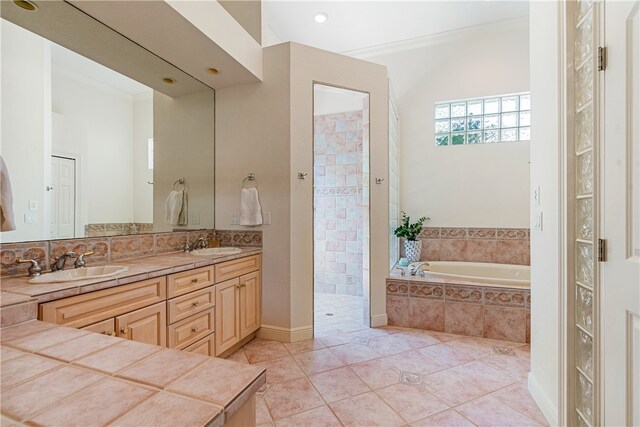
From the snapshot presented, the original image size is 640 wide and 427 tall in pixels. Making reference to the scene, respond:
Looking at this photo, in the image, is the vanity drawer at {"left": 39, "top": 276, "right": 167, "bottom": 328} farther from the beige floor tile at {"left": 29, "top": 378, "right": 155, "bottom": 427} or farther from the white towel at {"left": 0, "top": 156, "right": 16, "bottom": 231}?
the beige floor tile at {"left": 29, "top": 378, "right": 155, "bottom": 427}

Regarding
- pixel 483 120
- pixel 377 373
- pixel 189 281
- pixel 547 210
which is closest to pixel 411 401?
pixel 377 373

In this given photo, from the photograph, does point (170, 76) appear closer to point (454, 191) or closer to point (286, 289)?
point (286, 289)

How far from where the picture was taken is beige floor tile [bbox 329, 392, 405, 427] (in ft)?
5.19

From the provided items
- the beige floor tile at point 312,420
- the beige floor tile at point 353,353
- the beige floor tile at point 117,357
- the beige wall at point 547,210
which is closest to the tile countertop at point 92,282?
the beige floor tile at point 117,357

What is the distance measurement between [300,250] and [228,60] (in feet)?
5.48

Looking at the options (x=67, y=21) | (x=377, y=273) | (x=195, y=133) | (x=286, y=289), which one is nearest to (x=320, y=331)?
(x=286, y=289)

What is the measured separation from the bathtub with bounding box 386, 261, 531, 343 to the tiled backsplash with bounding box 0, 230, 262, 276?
4.96ft

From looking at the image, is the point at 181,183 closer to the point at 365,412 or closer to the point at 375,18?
the point at 365,412

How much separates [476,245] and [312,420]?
9.95 ft

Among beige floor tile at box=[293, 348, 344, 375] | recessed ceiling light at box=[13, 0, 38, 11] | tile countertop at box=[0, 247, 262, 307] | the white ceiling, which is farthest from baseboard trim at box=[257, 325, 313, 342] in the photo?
the white ceiling

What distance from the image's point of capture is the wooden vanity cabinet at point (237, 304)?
2.21 m

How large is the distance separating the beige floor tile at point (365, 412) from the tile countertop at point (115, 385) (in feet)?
4.09

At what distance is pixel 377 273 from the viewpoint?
2928 millimetres

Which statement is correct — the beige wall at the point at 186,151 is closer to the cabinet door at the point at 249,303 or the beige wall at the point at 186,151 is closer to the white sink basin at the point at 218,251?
the white sink basin at the point at 218,251
